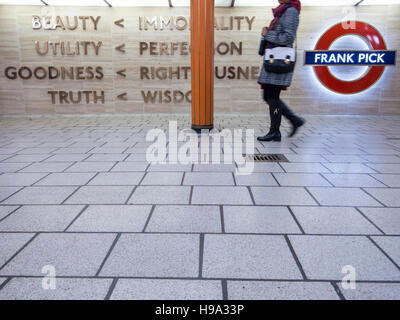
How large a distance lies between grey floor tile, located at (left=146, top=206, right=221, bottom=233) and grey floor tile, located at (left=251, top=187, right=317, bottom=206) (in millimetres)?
390

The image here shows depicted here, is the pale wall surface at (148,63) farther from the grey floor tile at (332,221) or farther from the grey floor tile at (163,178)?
the grey floor tile at (332,221)

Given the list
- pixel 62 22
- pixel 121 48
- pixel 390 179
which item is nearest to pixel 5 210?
pixel 390 179

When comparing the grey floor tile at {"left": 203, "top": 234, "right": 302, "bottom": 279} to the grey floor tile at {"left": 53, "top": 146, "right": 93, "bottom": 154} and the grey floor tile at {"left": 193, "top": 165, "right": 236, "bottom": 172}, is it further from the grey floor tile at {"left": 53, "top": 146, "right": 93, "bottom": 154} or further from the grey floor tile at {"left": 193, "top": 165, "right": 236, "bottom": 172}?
the grey floor tile at {"left": 53, "top": 146, "right": 93, "bottom": 154}

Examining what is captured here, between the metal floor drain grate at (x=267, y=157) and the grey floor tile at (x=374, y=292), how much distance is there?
2145 mm

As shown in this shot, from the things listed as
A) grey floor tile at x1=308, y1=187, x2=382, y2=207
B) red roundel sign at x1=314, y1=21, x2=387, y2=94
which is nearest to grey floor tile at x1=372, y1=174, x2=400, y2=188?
grey floor tile at x1=308, y1=187, x2=382, y2=207

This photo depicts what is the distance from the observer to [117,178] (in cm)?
282

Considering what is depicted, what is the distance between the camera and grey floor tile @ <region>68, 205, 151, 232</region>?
1846mm

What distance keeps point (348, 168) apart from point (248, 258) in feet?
6.66

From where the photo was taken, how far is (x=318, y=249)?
1597 mm

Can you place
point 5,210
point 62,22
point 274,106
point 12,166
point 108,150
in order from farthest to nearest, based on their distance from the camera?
point 62,22 → point 274,106 → point 108,150 → point 12,166 → point 5,210

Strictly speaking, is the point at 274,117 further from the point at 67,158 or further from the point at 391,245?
the point at 391,245

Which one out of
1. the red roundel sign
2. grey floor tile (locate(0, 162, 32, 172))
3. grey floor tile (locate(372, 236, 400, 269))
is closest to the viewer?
grey floor tile (locate(372, 236, 400, 269))

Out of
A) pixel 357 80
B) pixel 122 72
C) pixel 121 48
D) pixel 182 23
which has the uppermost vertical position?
pixel 182 23
